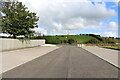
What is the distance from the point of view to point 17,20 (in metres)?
38.9

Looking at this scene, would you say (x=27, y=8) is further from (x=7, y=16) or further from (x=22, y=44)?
(x=22, y=44)

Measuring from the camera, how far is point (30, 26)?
4200cm

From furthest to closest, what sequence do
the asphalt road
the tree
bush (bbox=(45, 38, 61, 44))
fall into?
bush (bbox=(45, 38, 61, 44))
the tree
the asphalt road

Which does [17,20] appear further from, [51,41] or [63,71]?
[51,41]

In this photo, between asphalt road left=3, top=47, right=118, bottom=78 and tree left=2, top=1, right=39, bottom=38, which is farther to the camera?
tree left=2, top=1, right=39, bottom=38

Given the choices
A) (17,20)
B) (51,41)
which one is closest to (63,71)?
(17,20)

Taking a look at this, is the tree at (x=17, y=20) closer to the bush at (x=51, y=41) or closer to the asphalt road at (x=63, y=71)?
the asphalt road at (x=63, y=71)

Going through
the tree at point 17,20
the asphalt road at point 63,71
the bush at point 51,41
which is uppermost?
the tree at point 17,20

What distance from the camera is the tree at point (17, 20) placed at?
39.6 metres

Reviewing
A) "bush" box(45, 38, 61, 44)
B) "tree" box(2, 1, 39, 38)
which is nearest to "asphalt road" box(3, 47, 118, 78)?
"tree" box(2, 1, 39, 38)

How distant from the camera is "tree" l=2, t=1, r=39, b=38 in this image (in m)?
39.6

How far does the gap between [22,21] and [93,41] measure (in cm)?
4944

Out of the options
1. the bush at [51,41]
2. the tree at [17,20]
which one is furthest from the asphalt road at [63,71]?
the bush at [51,41]

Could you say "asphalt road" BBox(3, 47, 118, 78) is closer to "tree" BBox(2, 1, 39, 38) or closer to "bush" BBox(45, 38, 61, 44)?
"tree" BBox(2, 1, 39, 38)
